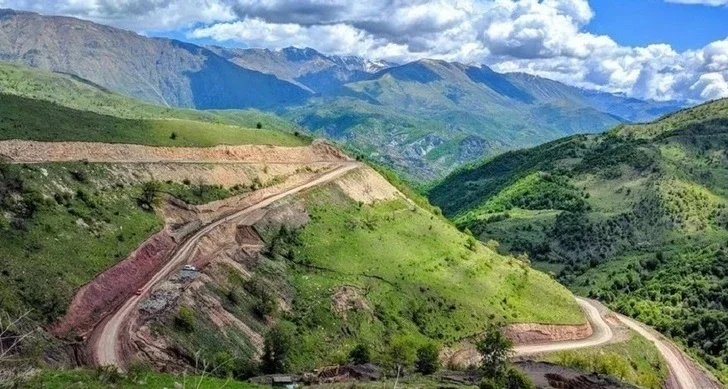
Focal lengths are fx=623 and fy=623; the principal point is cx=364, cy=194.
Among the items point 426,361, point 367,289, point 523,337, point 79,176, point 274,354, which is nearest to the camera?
point 274,354

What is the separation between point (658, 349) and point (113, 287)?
11607 cm

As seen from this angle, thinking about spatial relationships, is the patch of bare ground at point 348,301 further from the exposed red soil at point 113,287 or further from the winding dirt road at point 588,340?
the winding dirt road at point 588,340

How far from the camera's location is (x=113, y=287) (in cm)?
7000

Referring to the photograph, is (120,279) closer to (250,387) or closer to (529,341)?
(250,387)

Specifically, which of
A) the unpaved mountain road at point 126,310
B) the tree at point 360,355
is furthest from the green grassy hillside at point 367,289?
the unpaved mountain road at point 126,310

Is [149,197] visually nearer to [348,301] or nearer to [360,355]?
[348,301]

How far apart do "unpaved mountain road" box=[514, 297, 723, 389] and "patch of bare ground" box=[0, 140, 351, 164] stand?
63.9 metres

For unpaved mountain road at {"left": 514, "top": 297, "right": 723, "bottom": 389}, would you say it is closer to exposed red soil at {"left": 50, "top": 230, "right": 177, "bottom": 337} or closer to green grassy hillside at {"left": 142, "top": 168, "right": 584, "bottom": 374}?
green grassy hillside at {"left": 142, "top": 168, "right": 584, "bottom": 374}

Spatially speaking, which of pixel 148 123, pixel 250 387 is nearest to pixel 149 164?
pixel 148 123

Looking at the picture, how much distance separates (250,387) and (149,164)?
58413 mm

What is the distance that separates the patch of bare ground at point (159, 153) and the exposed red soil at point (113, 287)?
19307mm

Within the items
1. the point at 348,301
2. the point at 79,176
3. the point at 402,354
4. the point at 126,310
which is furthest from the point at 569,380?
the point at 79,176

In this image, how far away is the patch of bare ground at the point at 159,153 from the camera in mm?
84500

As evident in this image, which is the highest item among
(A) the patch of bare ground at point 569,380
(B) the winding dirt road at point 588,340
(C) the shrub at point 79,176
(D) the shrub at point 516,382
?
(C) the shrub at point 79,176
